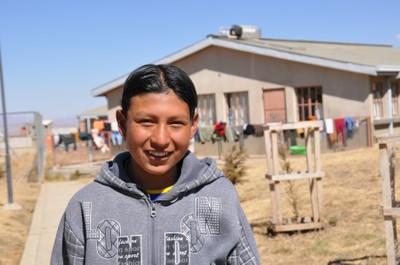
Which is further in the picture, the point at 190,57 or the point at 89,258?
the point at 190,57

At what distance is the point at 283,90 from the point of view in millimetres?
20219

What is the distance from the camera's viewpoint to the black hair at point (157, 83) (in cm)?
207

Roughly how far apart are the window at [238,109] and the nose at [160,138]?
19.1 m

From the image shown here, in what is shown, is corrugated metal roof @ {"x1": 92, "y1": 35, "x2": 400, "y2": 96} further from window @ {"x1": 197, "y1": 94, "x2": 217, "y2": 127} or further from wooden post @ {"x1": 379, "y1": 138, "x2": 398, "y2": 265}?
wooden post @ {"x1": 379, "y1": 138, "x2": 398, "y2": 265}

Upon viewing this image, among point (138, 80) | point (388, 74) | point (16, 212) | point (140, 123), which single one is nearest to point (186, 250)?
point (140, 123)

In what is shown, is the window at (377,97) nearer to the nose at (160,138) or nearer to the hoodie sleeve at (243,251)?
the hoodie sleeve at (243,251)

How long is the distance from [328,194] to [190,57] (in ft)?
44.0

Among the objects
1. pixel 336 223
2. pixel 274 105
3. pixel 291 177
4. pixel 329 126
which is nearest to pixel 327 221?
pixel 336 223

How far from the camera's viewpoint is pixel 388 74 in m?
17.9

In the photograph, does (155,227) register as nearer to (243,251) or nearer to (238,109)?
(243,251)

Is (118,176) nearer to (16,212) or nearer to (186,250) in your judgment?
(186,250)

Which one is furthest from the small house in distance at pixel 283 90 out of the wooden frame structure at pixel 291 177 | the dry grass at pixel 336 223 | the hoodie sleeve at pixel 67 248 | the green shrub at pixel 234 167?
the hoodie sleeve at pixel 67 248

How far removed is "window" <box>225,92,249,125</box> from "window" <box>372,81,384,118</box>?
4458 millimetres

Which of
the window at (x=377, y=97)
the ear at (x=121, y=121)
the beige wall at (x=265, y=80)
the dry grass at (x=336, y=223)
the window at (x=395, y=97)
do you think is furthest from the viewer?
the window at (x=395, y=97)
